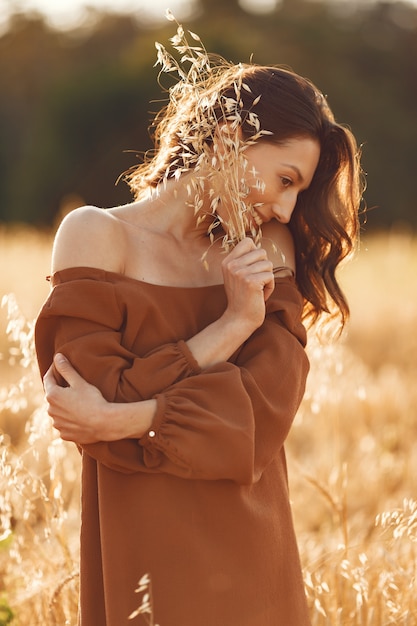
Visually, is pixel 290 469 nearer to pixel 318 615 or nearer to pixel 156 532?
pixel 318 615

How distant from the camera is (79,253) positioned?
6.56 feet

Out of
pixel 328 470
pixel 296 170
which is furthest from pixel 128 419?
pixel 328 470

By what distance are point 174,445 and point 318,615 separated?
3.48 ft

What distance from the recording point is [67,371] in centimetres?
192

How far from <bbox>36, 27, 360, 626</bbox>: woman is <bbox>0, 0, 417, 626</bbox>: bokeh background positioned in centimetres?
18

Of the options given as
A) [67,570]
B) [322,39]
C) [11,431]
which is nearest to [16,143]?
[322,39]

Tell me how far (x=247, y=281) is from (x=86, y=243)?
37 centimetres

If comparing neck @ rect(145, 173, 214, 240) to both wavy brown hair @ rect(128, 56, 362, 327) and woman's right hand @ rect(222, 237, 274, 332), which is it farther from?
woman's right hand @ rect(222, 237, 274, 332)

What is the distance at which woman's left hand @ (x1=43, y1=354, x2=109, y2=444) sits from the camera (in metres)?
1.88

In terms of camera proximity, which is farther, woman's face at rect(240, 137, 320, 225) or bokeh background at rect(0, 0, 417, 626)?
bokeh background at rect(0, 0, 417, 626)

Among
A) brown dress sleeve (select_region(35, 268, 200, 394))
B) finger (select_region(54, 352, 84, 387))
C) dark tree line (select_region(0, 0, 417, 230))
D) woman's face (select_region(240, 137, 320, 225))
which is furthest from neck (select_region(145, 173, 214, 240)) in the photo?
dark tree line (select_region(0, 0, 417, 230))

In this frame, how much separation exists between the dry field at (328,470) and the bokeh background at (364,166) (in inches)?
0.5

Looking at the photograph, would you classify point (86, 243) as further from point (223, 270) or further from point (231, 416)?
point (231, 416)

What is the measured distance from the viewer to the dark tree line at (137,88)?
82.8 ft
